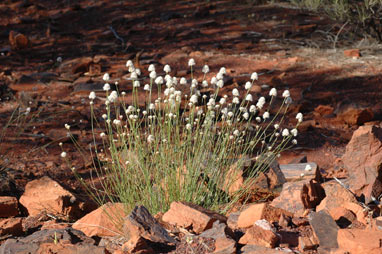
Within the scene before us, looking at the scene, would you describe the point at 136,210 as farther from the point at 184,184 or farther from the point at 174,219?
the point at 184,184

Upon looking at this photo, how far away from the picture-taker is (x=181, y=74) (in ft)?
25.7

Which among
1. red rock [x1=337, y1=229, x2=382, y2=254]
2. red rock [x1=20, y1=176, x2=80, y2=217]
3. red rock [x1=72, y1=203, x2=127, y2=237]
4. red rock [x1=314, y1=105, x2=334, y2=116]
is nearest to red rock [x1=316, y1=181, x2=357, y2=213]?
red rock [x1=337, y1=229, x2=382, y2=254]

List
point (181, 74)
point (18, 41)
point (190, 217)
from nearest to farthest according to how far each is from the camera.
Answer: point (190, 217) → point (181, 74) → point (18, 41)

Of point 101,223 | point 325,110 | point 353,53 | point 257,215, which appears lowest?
point 325,110

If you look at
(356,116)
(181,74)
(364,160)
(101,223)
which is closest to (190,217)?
(101,223)

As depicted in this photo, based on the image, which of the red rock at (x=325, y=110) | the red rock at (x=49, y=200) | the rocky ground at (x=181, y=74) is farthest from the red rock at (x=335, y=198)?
the red rock at (x=325, y=110)

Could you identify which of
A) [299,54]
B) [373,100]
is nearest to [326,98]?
[373,100]

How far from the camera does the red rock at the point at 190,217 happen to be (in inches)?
117

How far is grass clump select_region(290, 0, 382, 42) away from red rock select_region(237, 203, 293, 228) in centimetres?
556

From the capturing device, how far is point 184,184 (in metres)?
3.52

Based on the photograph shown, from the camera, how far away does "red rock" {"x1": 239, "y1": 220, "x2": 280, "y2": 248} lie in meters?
2.71

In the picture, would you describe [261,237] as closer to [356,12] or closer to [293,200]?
[293,200]

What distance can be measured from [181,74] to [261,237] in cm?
531

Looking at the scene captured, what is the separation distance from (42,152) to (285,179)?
9.18 ft
